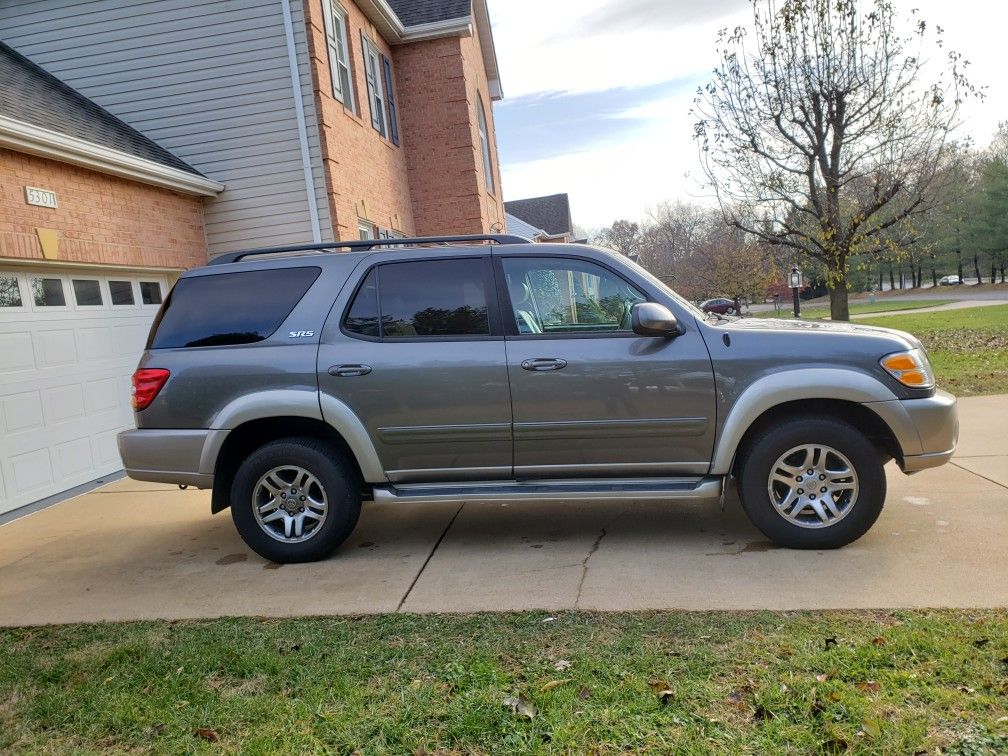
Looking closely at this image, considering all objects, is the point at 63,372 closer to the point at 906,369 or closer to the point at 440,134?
the point at 906,369

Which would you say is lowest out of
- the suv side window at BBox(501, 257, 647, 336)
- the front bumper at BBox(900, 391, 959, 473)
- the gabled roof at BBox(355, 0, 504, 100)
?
the front bumper at BBox(900, 391, 959, 473)

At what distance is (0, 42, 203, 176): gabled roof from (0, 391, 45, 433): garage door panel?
8.46ft

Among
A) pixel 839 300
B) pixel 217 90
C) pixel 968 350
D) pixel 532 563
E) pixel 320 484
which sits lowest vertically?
pixel 968 350

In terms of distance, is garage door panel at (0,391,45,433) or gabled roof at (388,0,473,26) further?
gabled roof at (388,0,473,26)

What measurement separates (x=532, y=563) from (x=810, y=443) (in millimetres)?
1828

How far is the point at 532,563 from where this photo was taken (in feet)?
15.7

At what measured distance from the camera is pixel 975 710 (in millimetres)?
2826

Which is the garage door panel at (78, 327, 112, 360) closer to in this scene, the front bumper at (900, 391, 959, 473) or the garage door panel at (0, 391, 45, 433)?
the garage door panel at (0, 391, 45, 433)

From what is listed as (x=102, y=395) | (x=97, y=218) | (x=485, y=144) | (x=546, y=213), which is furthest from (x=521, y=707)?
(x=546, y=213)

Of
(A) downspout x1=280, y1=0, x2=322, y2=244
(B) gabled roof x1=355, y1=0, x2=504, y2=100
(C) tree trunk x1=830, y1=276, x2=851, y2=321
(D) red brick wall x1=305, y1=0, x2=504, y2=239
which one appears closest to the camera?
(A) downspout x1=280, y1=0, x2=322, y2=244

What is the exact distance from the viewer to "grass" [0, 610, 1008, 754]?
2.83m

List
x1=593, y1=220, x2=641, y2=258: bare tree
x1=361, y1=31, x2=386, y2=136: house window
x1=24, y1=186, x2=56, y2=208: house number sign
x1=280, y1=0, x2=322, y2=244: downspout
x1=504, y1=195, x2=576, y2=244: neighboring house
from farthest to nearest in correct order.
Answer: x1=593, y1=220, x2=641, y2=258: bare tree
x1=504, y1=195, x2=576, y2=244: neighboring house
x1=361, y1=31, x2=386, y2=136: house window
x1=280, y1=0, x2=322, y2=244: downspout
x1=24, y1=186, x2=56, y2=208: house number sign

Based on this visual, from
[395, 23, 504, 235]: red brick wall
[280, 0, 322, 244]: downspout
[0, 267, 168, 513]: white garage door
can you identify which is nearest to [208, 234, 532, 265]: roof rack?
[0, 267, 168, 513]: white garage door

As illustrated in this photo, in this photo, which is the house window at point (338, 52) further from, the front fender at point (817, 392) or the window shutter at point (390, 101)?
the front fender at point (817, 392)
